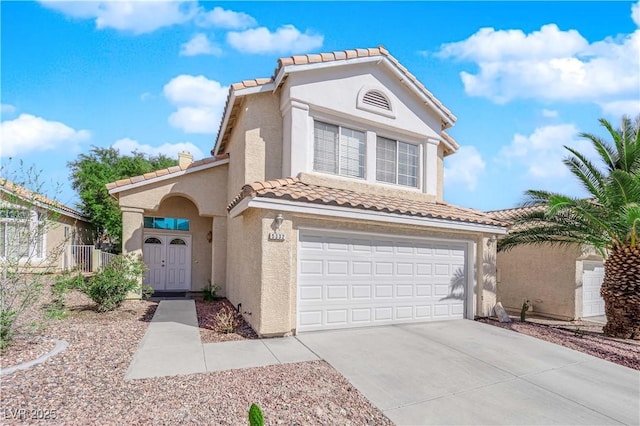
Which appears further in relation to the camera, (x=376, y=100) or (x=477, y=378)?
(x=376, y=100)

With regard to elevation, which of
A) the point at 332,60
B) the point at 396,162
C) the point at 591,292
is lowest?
the point at 591,292

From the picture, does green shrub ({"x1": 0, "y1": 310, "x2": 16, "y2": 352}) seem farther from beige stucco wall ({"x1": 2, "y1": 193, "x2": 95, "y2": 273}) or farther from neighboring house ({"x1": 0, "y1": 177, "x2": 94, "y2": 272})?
beige stucco wall ({"x1": 2, "y1": 193, "x2": 95, "y2": 273})

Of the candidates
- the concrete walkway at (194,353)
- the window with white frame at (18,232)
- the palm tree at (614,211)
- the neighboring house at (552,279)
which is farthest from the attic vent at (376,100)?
the window with white frame at (18,232)

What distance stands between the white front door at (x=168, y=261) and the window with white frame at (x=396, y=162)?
415 inches

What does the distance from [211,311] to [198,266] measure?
5646 millimetres

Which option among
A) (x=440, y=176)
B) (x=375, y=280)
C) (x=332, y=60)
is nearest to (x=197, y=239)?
(x=375, y=280)

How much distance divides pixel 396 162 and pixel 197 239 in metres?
10.7

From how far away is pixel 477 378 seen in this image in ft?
20.7

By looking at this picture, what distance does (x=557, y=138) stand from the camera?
12219mm

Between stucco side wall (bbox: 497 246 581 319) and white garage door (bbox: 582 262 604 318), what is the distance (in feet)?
4.01

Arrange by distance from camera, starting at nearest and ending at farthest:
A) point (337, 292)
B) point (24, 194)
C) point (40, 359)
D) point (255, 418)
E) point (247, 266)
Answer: point (255, 418) → point (40, 359) → point (24, 194) → point (337, 292) → point (247, 266)

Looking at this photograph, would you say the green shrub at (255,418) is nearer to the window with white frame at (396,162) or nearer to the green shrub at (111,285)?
the green shrub at (111,285)

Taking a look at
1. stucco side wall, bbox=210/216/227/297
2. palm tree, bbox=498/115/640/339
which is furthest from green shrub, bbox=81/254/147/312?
palm tree, bbox=498/115/640/339

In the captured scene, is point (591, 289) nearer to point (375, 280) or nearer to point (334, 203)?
point (375, 280)
